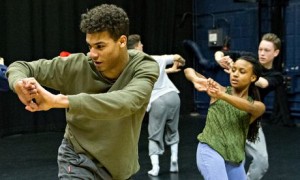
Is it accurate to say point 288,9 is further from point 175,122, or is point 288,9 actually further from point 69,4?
point 175,122

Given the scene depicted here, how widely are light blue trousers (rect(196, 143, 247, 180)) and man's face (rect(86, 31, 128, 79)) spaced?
3.77 feet

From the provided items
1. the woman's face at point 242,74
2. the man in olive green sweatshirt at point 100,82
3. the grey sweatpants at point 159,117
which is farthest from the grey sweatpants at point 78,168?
the grey sweatpants at point 159,117

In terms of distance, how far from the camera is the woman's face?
3541mm

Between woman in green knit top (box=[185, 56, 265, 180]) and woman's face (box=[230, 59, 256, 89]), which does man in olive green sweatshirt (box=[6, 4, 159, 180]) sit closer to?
A: woman in green knit top (box=[185, 56, 265, 180])

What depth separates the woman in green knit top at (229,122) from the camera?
3.30 metres

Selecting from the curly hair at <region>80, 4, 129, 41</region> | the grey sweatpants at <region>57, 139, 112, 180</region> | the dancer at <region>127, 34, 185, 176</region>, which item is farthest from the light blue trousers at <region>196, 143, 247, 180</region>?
the dancer at <region>127, 34, 185, 176</region>

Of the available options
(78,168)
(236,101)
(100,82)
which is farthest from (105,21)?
(236,101)

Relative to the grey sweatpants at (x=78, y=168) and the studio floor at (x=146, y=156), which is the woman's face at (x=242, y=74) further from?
the studio floor at (x=146, y=156)

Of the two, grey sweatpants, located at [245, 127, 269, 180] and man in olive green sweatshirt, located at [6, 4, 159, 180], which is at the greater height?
man in olive green sweatshirt, located at [6, 4, 159, 180]

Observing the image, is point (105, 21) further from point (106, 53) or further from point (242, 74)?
point (242, 74)

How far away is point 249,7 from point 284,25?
1033 mm

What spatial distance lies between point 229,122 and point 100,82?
1.28 m

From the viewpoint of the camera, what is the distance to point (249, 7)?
436 inches

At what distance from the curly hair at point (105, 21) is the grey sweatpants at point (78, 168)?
2.03 ft
